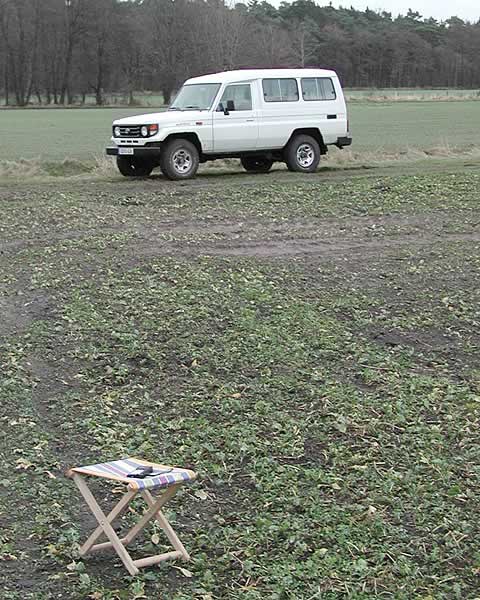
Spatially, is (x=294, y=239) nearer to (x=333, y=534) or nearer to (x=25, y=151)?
(x=333, y=534)

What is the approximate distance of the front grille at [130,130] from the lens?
1875cm

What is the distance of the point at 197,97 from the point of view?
19875mm

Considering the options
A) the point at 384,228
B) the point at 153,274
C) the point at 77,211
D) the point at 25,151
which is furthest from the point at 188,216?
the point at 25,151

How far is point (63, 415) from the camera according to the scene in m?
6.67

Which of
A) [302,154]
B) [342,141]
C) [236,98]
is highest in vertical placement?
[236,98]

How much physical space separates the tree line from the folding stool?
332ft

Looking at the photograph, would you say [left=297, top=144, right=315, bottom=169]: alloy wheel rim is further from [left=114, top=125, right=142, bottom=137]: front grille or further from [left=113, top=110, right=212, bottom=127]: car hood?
[left=114, top=125, right=142, bottom=137]: front grille

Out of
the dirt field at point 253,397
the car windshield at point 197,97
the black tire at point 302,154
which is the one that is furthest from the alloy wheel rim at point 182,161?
the dirt field at point 253,397

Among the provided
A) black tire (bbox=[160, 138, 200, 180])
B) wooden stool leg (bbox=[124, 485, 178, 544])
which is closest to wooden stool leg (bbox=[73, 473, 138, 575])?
wooden stool leg (bbox=[124, 485, 178, 544])

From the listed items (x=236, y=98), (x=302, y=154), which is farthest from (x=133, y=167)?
(x=302, y=154)

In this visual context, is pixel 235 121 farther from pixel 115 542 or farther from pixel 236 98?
pixel 115 542

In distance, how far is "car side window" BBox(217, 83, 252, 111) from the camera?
1972 cm

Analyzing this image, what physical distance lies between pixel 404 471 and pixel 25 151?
2745 centimetres

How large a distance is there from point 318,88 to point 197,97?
278 centimetres
